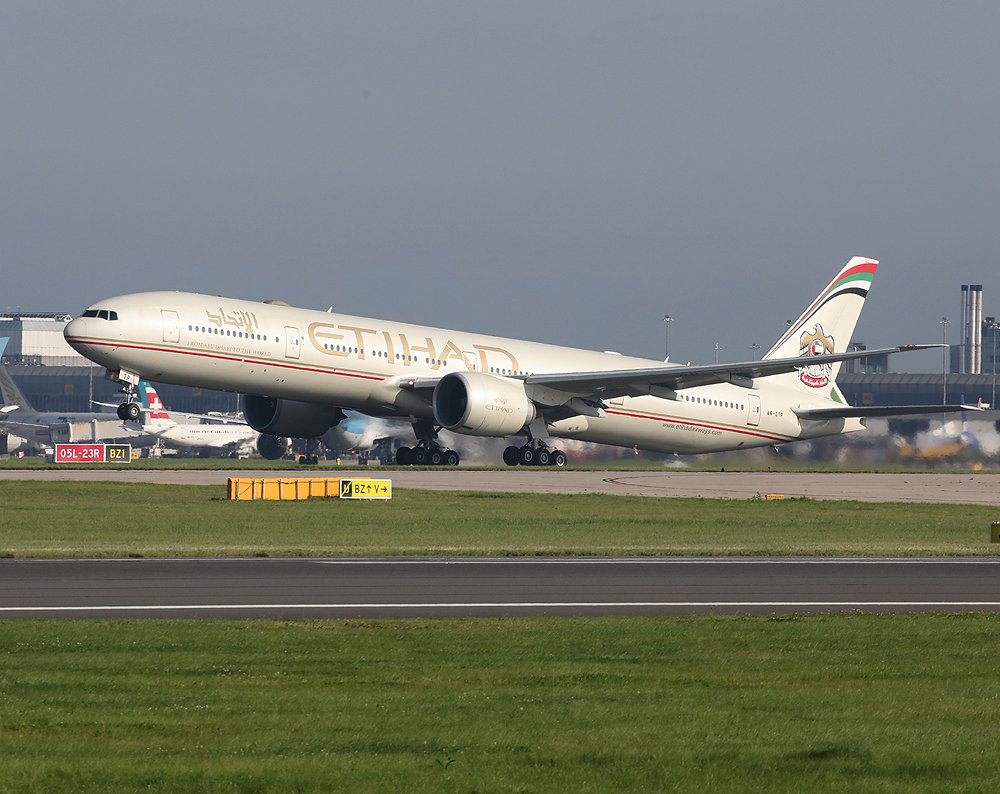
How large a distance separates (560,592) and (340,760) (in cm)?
980

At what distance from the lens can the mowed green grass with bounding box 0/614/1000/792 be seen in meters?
8.73

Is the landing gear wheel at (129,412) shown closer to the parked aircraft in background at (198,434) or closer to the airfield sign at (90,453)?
the airfield sign at (90,453)

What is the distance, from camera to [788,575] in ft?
69.3

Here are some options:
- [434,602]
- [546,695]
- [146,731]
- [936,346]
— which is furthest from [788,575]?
[936,346]

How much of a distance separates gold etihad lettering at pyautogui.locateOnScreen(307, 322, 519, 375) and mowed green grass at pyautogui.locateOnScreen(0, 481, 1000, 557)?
10.6 meters

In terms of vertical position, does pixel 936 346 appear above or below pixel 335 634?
above

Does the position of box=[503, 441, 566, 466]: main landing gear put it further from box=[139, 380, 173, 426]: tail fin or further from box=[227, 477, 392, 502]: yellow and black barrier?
box=[139, 380, 173, 426]: tail fin

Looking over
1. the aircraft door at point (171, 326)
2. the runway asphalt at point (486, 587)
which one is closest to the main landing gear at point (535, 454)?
the aircraft door at point (171, 326)

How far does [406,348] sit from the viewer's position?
51.6 m

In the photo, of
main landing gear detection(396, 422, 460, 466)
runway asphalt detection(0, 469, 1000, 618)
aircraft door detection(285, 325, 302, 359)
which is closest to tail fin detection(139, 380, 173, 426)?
main landing gear detection(396, 422, 460, 466)

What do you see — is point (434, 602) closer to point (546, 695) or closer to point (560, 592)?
point (560, 592)

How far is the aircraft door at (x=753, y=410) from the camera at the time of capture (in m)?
60.3

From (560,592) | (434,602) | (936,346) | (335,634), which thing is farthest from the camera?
(936,346)

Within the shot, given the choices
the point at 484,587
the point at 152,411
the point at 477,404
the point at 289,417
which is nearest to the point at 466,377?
the point at 477,404
